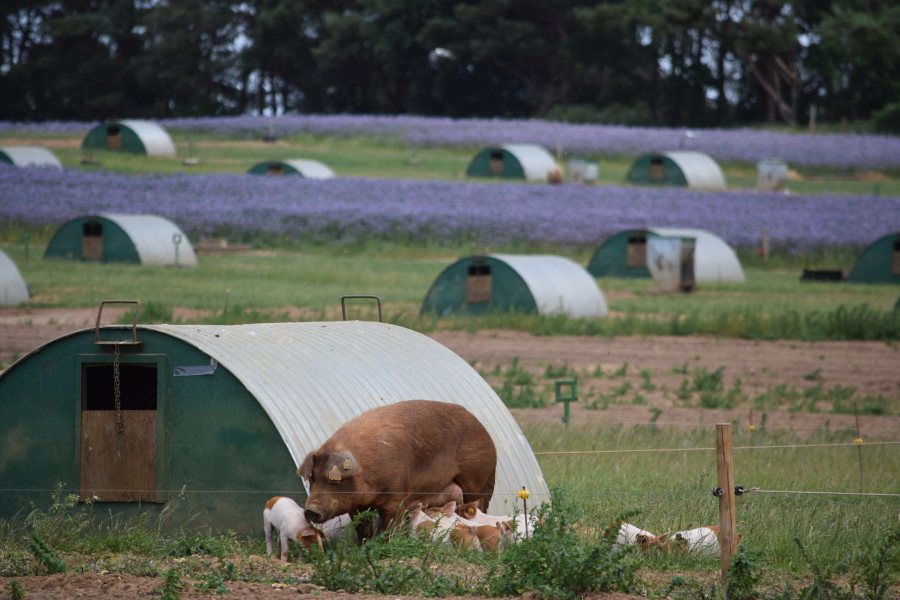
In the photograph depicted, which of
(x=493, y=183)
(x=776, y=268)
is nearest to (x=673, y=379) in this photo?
(x=776, y=268)

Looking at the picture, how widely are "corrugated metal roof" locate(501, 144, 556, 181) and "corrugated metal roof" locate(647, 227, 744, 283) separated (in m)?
19.3

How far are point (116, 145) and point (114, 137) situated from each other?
19.1 inches

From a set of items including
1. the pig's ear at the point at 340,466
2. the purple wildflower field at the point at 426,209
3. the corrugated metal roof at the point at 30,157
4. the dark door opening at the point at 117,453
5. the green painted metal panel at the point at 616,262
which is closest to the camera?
the pig's ear at the point at 340,466

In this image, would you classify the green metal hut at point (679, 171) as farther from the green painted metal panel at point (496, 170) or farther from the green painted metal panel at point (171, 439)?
the green painted metal panel at point (171, 439)

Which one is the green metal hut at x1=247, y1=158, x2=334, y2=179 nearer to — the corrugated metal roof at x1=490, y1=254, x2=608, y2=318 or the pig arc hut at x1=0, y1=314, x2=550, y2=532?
the corrugated metal roof at x1=490, y1=254, x2=608, y2=318

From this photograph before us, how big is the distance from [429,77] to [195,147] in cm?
2399

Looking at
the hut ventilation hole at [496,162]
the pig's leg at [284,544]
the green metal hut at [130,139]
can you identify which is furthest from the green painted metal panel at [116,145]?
the pig's leg at [284,544]

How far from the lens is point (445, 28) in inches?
3086

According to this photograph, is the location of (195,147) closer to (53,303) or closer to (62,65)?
(62,65)

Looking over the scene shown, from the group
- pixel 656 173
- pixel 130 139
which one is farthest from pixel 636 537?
pixel 130 139

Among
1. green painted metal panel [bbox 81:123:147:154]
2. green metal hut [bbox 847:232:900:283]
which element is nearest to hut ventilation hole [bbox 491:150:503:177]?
green painted metal panel [bbox 81:123:147:154]

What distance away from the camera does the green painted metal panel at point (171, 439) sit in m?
10.1

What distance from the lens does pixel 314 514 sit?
8914mm

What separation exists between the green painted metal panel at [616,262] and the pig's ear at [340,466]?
28.4m
